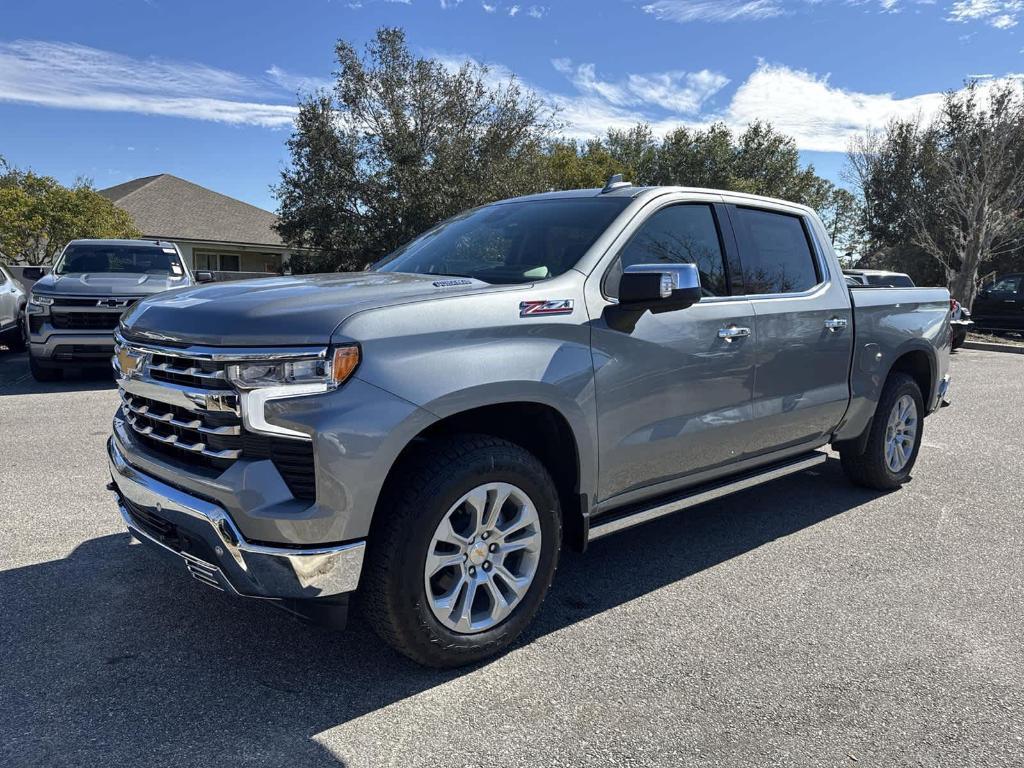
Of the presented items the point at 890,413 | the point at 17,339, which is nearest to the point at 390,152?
the point at 17,339

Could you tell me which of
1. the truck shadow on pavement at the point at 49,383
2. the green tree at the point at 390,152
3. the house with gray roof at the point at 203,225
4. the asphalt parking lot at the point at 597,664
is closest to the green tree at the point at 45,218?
the house with gray roof at the point at 203,225

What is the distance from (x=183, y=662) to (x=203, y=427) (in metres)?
0.97

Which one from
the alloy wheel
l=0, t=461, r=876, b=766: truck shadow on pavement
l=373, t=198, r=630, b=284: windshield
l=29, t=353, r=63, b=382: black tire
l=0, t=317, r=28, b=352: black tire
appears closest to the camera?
l=0, t=461, r=876, b=766: truck shadow on pavement

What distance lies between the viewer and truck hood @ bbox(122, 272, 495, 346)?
259 centimetres

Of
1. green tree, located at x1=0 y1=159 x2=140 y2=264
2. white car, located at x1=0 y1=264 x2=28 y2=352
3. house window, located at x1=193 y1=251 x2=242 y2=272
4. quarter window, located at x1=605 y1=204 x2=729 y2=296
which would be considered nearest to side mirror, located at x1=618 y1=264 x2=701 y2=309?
quarter window, located at x1=605 y1=204 x2=729 y2=296

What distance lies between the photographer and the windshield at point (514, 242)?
3.50 m

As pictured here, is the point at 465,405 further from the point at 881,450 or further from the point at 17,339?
the point at 17,339

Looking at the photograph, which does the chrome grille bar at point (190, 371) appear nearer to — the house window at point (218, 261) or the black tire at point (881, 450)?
the black tire at point (881, 450)

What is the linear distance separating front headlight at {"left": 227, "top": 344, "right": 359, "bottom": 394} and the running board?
4.48ft

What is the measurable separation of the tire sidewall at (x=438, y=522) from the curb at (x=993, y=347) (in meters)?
16.4

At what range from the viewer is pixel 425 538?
2705 mm

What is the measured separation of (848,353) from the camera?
15.4ft

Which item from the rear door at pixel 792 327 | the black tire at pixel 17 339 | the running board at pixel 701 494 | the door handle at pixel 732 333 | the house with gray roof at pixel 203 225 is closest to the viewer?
the running board at pixel 701 494

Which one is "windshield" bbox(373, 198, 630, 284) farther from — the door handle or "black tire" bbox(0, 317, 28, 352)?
"black tire" bbox(0, 317, 28, 352)
